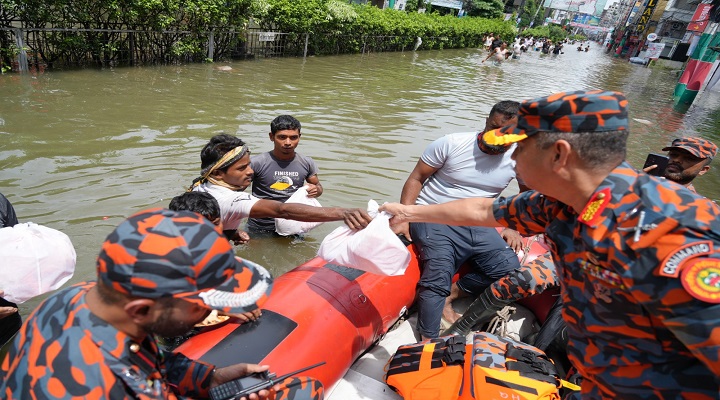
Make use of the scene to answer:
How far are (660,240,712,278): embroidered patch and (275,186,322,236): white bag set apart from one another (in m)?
3.04

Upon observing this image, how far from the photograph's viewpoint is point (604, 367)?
1.52m

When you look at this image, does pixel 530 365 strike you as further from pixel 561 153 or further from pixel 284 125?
pixel 284 125

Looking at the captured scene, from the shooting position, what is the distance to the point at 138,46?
11.2 m

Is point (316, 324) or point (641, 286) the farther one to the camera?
point (316, 324)

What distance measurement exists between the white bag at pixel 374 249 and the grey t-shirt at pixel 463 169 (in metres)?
1.06

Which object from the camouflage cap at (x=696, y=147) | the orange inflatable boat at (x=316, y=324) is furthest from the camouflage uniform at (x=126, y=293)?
the camouflage cap at (x=696, y=147)

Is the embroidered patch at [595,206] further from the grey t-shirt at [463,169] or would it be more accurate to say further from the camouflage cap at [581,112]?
the grey t-shirt at [463,169]

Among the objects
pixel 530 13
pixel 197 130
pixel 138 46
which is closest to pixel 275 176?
pixel 197 130

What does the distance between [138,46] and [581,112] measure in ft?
40.7

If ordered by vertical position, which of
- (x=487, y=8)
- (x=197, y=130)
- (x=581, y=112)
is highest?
(x=487, y=8)

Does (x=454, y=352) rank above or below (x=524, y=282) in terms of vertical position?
below

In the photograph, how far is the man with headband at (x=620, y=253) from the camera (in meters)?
1.13

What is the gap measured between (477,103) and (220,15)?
25.9 ft

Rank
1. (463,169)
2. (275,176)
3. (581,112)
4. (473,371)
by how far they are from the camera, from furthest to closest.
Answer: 1. (275,176)
2. (463,169)
3. (473,371)
4. (581,112)
